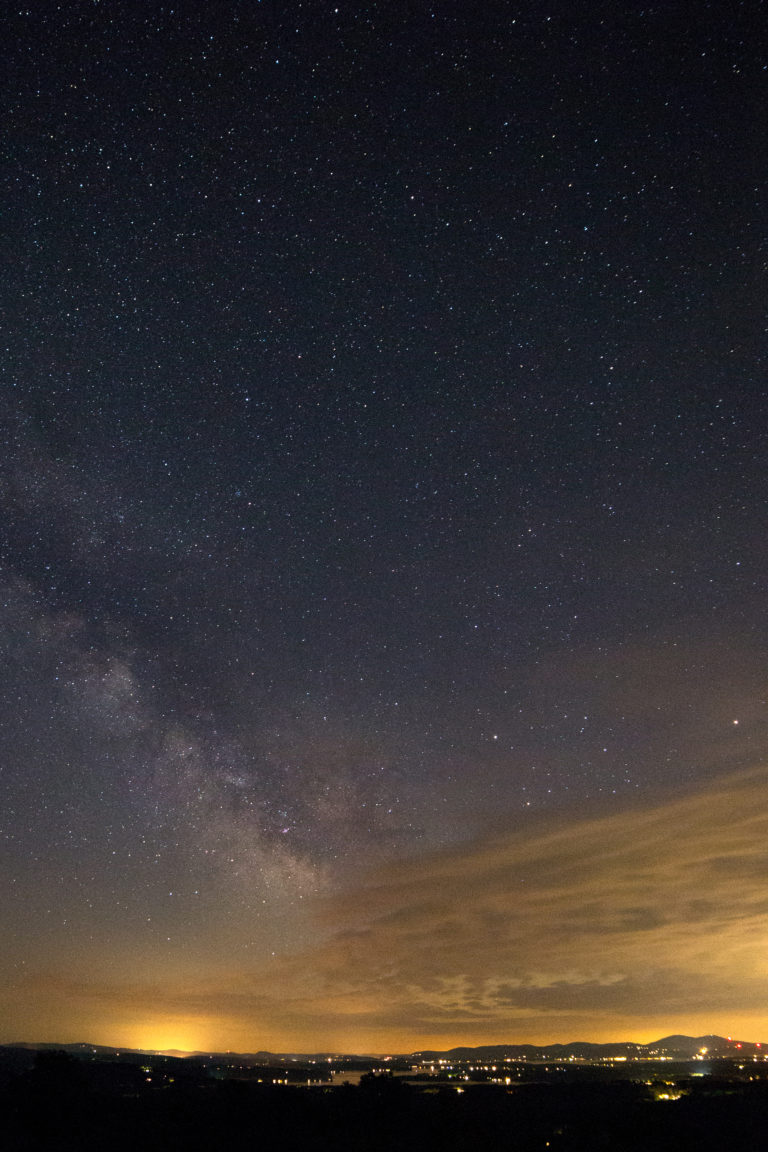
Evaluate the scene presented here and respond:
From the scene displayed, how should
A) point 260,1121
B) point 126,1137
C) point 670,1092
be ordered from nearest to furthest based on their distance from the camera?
point 126,1137
point 260,1121
point 670,1092

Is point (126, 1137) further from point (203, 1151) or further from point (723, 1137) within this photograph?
point (723, 1137)

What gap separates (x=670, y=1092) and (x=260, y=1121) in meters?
64.6

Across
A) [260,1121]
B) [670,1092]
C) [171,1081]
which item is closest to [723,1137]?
[260,1121]

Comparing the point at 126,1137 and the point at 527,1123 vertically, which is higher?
the point at 126,1137

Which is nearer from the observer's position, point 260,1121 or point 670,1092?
point 260,1121

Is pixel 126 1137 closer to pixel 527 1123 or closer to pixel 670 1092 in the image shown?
pixel 527 1123

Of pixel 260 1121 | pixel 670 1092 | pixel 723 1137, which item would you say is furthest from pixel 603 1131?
pixel 670 1092

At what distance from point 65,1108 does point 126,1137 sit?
5.12 meters

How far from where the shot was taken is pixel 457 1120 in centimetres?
4947

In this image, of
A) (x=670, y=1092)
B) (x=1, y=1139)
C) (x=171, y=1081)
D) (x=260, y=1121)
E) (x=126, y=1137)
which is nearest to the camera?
(x=1, y=1139)

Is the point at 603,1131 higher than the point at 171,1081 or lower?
higher

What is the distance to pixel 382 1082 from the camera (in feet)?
206

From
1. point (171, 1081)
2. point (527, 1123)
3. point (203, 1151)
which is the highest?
point (203, 1151)

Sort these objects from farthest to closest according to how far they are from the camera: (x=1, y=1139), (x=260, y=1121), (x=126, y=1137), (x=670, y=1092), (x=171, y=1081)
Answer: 1. (x=171, y=1081)
2. (x=670, y=1092)
3. (x=260, y=1121)
4. (x=126, y=1137)
5. (x=1, y=1139)
